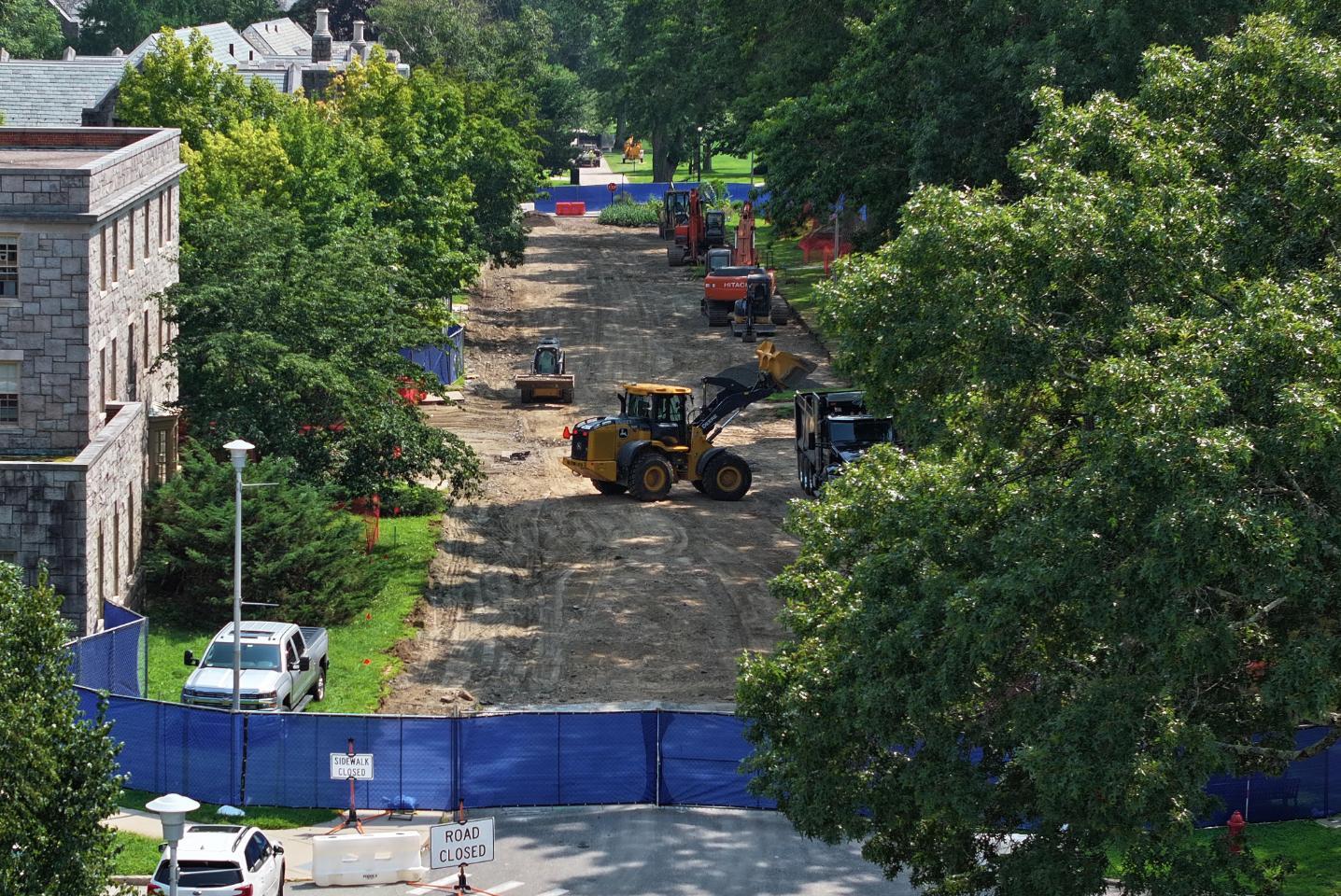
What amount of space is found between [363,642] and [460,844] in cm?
1247

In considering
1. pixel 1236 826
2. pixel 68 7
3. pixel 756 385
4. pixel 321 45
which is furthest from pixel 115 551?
pixel 68 7

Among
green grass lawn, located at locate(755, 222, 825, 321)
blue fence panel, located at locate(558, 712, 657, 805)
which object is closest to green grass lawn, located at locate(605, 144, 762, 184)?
green grass lawn, located at locate(755, 222, 825, 321)

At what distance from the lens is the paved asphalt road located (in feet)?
82.5

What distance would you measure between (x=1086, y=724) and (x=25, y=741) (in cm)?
1002

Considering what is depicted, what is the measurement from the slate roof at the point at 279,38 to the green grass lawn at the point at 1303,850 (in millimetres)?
101167

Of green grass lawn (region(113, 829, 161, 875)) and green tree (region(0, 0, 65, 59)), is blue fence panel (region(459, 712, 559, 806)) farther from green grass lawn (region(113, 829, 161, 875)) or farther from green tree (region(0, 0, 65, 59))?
green tree (region(0, 0, 65, 59))

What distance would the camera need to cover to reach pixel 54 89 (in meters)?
87.2

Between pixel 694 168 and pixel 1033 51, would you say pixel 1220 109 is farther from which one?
pixel 694 168

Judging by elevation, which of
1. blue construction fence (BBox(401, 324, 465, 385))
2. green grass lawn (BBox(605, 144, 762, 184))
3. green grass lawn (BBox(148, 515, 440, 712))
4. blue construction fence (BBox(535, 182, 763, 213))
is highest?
green grass lawn (BBox(605, 144, 762, 184))

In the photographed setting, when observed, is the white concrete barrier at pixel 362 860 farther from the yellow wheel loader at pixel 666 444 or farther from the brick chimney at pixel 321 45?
the brick chimney at pixel 321 45


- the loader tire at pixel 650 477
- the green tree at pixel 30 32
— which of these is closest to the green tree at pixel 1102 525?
the loader tire at pixel 650 477

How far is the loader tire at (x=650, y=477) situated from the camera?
46.2 metres

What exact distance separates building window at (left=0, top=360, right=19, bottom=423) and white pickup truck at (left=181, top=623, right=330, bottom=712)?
7295 mm

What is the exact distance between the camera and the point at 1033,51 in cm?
3959
